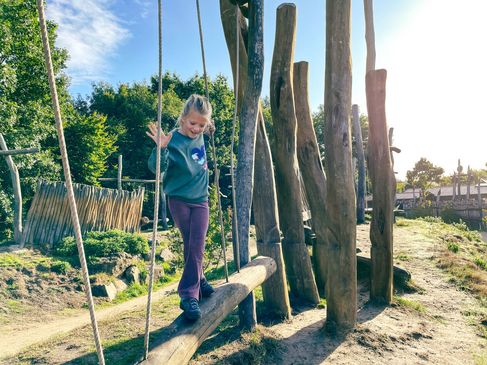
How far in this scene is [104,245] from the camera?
9.20m

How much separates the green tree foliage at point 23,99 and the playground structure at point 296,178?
1104 cm

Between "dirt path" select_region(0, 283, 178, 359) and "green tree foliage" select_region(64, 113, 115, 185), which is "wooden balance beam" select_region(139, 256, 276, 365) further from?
"green tree foliage" select_region(64, 113, 115, 185)

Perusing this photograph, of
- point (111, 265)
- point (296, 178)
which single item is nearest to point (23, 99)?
point (111, 265)

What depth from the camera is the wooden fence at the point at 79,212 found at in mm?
9844

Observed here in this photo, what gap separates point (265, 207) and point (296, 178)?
784mm

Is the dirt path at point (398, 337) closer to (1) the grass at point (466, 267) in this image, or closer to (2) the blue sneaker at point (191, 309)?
(1) the grass at point (466, 267)

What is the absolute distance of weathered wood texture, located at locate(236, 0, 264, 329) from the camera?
3.87m

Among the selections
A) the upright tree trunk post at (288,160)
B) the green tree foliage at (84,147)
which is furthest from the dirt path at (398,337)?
the green tree foliage at (84,147)

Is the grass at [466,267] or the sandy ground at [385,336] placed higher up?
the grass at [466,267]

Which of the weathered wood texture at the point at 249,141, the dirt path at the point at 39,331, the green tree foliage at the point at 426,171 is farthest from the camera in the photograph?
the green tree foliage at the point at 426,171

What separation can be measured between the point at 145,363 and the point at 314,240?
399 centimetres

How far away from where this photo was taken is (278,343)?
373cm

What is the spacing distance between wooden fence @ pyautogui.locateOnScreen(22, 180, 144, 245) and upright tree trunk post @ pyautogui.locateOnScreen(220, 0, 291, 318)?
7.60 meters

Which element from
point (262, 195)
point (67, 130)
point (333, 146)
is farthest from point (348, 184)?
point (67, 130)
